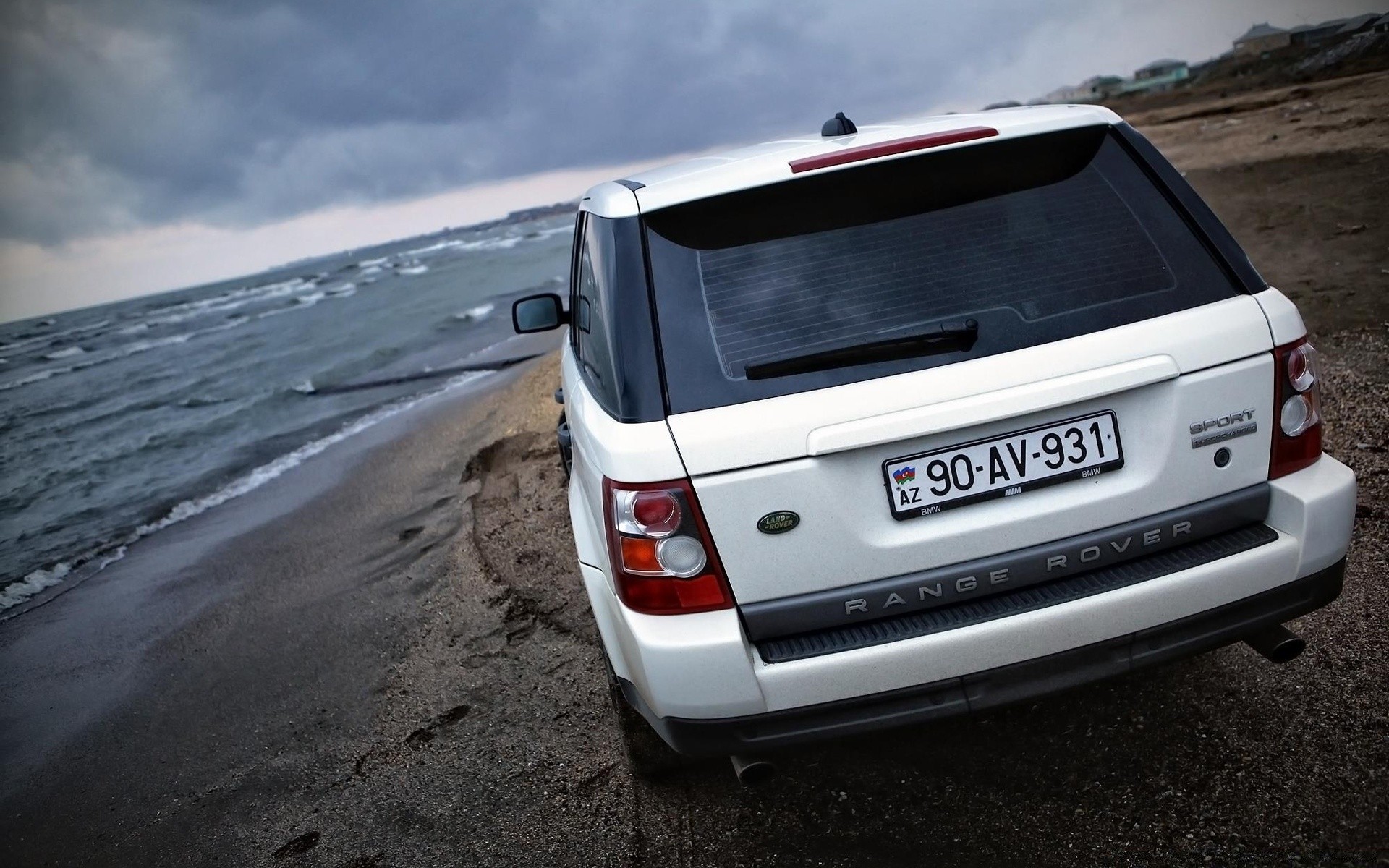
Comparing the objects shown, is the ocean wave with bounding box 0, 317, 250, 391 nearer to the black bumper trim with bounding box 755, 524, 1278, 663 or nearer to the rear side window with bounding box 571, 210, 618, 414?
the rear side window with bounding box 571, 210, 618, 414

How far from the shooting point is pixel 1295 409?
7.62 ft

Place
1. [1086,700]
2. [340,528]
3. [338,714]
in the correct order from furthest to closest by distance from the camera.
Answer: [340,528] < [338,714] < [1086,700]

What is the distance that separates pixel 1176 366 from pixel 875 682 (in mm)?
1022

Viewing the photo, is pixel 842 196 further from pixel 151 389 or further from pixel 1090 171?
pixel 151 389

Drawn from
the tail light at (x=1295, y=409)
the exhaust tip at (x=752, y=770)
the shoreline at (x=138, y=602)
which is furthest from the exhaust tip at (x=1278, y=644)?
the shoreline at (x=138, y=602)

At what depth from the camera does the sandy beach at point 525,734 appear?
266cm

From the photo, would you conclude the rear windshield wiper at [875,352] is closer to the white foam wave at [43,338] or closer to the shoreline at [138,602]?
the shoreline at [138,602]

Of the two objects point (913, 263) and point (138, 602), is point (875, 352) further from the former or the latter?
point (138, 602)

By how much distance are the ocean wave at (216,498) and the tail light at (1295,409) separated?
914 centimetres

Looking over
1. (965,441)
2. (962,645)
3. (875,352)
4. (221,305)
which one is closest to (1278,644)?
(962,645)

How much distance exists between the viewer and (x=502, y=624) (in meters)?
4.78

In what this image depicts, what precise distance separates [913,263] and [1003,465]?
0.54m

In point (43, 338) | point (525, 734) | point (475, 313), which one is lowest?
point (43, 338)

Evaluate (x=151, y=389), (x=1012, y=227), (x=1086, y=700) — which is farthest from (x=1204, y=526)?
(x=151, y=389)
